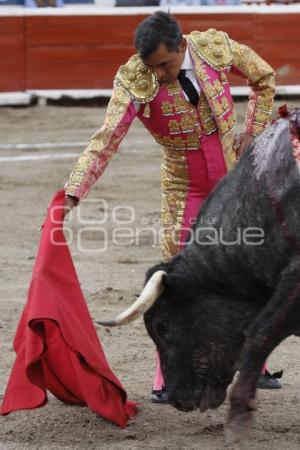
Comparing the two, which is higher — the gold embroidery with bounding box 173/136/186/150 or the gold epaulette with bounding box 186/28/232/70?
the gold epaulette with bounding box 186/28/232/70

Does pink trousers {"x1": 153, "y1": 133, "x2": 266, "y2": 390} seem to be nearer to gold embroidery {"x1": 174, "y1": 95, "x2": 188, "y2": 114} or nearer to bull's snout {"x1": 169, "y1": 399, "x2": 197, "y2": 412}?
gold embroidery {"x1": 174, "y1": 95, "x2": 188, "y2": 114}

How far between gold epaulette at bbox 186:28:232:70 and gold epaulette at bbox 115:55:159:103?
20 cm

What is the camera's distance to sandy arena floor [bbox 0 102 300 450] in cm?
376

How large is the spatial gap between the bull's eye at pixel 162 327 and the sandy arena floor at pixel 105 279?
0.37m

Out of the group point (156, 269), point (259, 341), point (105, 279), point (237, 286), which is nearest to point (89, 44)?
point (105, 279)

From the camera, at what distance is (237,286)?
11.3 ft

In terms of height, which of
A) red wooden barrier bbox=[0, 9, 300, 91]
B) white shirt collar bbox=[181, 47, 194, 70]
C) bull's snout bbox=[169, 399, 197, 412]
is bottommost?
red wooden barrier bbox=[0, 9, 300, 91]

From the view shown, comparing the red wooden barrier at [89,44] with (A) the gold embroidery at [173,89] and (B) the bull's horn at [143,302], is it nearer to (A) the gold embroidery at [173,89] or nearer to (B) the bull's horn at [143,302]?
(A) the gold embroidery at [173,89]

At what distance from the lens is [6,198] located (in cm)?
743

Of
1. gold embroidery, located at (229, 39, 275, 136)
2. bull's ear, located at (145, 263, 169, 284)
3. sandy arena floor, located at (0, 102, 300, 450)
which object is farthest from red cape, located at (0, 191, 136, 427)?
gold embroidery, located at (229, 39, 275, 136)

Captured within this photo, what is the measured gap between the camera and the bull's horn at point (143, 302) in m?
3.28

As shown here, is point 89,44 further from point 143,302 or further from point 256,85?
point 143,302

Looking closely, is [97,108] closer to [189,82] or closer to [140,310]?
[189,82]

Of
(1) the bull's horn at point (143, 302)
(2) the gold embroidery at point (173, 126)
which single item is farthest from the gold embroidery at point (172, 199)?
(1) the bull's horn at point (143, 302)
